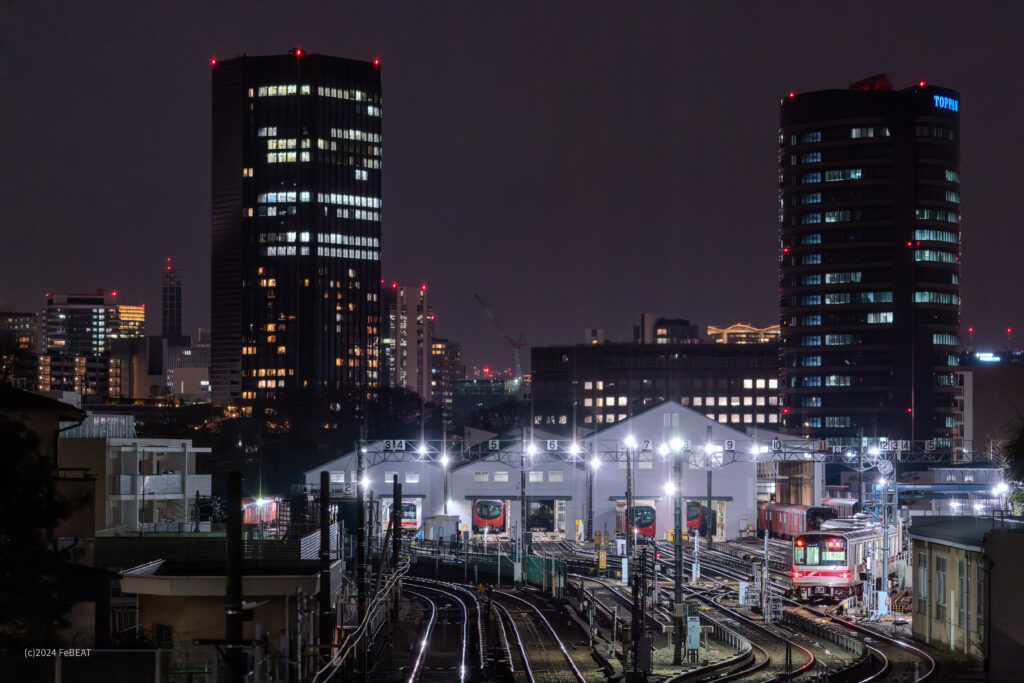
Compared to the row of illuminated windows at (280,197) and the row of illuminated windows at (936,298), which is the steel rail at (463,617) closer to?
the row of illuminated windows at (936,298)

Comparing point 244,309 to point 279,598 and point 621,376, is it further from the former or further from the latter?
point 279,598

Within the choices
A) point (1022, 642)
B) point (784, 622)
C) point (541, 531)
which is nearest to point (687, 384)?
point (541, 531)

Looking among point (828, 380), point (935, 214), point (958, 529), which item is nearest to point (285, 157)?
point (828, 380)

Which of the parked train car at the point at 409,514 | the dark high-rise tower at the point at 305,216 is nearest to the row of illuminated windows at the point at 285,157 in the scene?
the dark high-rise tower at the point at 305,216

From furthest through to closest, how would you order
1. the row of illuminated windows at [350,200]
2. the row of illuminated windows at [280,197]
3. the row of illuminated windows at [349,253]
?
the row of illuminated windows at [349,253]
the row of illuminated windows at [350,200]
the row of illuminated windows at [280,197]

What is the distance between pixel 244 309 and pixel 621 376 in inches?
2155

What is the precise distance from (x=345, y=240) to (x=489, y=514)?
4435 inches

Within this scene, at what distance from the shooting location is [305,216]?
172m

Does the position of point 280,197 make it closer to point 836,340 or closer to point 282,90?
point 282,90

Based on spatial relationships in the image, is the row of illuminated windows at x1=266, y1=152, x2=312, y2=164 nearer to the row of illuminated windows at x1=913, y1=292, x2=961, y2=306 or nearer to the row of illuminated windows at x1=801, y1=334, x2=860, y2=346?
the row of illuminated windows at x1=801, y1=334, x2=860, y2=346

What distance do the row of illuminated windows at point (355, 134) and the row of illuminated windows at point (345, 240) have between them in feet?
44.1

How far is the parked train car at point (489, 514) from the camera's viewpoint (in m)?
66.2

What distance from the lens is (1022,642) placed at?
2584cm

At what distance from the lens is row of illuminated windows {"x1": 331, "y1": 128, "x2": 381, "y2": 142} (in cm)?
17226
